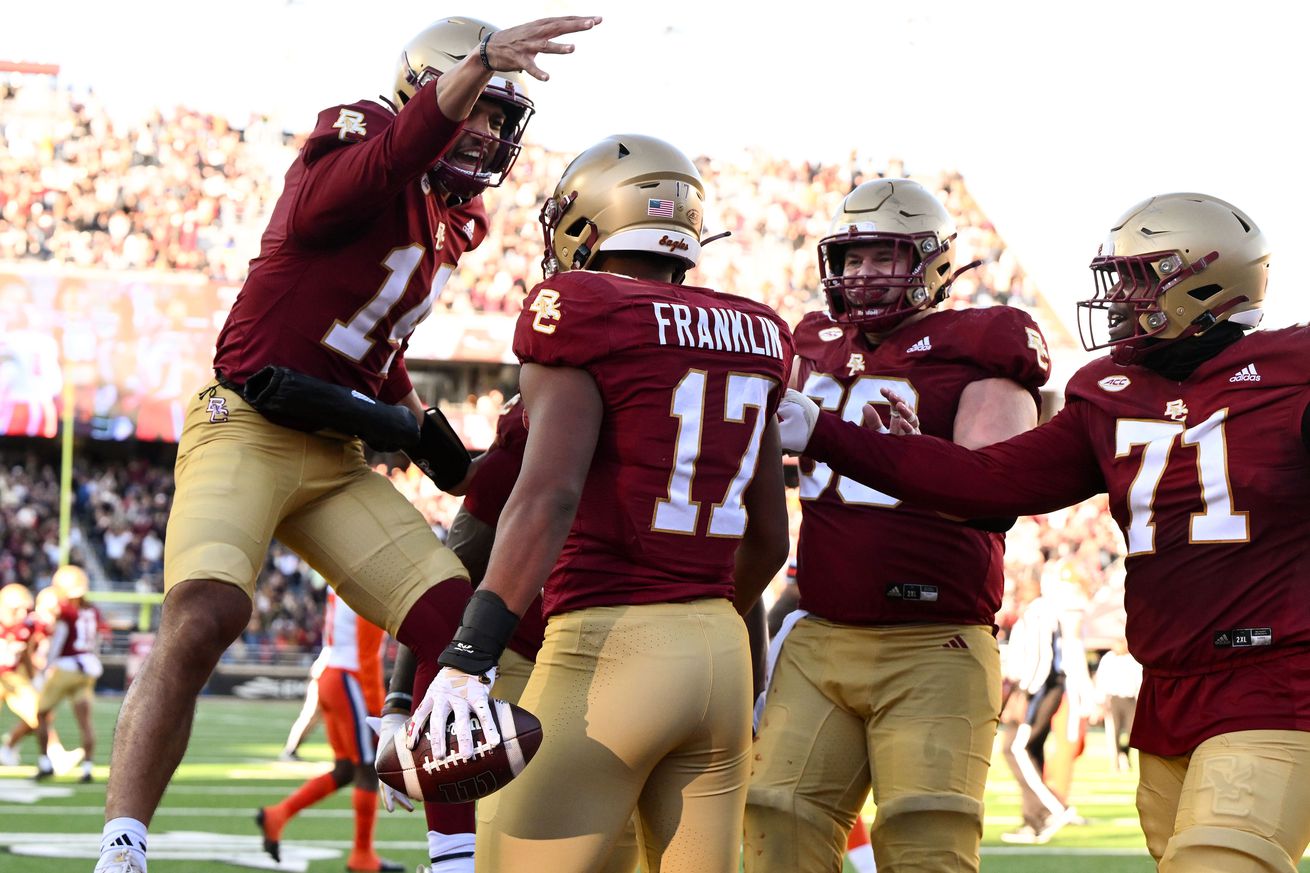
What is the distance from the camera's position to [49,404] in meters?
21.3

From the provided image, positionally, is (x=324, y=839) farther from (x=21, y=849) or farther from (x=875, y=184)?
(x=875, y=184)

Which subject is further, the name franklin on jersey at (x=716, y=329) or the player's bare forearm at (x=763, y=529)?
the player's bare forearm at (x=763, y=529)

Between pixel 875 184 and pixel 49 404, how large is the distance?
1892 cm

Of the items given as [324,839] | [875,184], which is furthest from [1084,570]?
[875,184]

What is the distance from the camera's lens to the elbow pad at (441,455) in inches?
178

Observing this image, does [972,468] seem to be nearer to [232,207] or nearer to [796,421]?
[796,421]

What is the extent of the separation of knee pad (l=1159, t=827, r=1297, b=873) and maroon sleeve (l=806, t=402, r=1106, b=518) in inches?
37.3

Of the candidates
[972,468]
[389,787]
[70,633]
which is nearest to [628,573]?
[389,787]

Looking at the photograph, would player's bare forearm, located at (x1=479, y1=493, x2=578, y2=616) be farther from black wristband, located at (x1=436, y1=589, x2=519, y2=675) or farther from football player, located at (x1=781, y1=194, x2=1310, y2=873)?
football player, located at (x1=781, y1=194, x2=1310, y2=873)

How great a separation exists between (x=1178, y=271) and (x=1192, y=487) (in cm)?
57

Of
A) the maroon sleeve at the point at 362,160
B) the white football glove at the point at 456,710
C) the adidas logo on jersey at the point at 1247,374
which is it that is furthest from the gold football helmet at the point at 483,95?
the adidas logo on jersey at the point at 1247,374

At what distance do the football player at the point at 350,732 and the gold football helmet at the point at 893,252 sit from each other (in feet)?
12.3

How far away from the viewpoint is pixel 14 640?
13.4 meters

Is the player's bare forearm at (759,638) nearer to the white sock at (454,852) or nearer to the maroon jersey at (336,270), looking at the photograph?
the white sock at (454,852)
